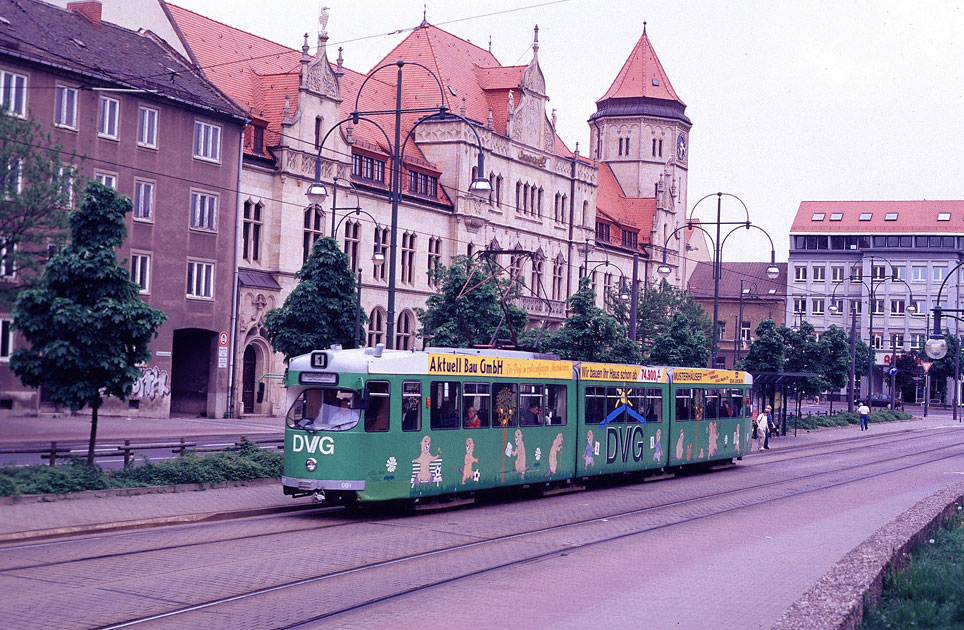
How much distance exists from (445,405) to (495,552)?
509cm

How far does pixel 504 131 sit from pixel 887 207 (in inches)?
2399

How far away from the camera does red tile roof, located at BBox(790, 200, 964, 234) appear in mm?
110125

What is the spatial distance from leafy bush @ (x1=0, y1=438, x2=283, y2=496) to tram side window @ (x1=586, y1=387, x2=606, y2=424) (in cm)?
663

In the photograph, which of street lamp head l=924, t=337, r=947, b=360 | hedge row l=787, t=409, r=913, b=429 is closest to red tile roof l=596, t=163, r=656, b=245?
hedge row l=787, t=409, r=913, b=429

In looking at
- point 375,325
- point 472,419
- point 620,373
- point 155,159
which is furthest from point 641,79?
point 472,419

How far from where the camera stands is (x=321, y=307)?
28.4 meters

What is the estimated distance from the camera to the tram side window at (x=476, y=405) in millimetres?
20969

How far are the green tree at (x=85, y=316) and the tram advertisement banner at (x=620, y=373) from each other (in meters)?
9.52

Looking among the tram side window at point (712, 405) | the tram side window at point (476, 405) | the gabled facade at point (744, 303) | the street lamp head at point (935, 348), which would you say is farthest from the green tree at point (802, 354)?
the gabled facade at point (744, 303)

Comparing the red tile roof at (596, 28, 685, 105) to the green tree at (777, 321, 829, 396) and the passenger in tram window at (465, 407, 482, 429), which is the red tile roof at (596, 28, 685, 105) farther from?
the passenger in tram window at (465, 407, 482, 429)

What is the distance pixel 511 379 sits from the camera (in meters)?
22.3

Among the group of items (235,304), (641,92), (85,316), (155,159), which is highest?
(641,92)

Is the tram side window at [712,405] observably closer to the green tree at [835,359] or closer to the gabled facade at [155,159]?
the gabled facade at [155,159]

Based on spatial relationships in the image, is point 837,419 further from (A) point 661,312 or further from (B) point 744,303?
(B) point 744,303
